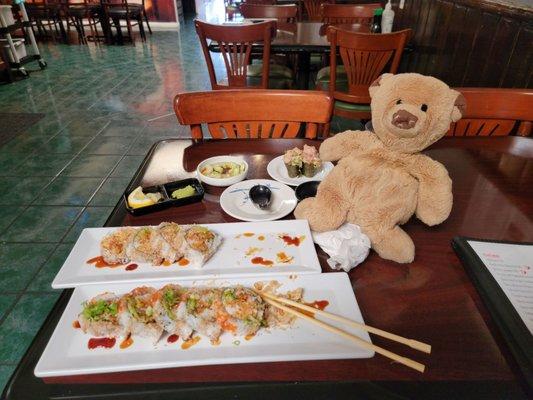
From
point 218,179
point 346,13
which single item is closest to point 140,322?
point 218,179

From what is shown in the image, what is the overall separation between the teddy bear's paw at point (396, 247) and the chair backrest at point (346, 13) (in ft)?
11.4

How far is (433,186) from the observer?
755 millimetres

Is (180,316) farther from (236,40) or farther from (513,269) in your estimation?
(236,40)

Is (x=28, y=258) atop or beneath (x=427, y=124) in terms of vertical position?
beneath

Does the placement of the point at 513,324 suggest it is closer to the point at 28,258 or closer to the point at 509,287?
the point at 509,287

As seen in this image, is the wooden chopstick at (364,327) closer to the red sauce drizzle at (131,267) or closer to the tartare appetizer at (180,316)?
the tartare appetizer at (180,316)

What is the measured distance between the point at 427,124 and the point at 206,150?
802mm

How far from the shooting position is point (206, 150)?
1270 mm

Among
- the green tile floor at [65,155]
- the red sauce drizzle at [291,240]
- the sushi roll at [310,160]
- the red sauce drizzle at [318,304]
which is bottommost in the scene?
the green tile floor at [65,155]

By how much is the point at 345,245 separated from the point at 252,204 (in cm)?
33

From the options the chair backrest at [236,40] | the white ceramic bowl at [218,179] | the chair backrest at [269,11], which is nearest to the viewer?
the white ceramic bowl at [218,179]

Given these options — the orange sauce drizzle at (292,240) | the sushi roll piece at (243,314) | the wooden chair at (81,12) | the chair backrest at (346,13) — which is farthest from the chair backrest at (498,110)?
the wooden chair at (81,12)

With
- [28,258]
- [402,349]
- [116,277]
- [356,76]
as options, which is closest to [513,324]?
[402,349]

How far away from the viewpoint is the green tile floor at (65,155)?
179 centimetres
